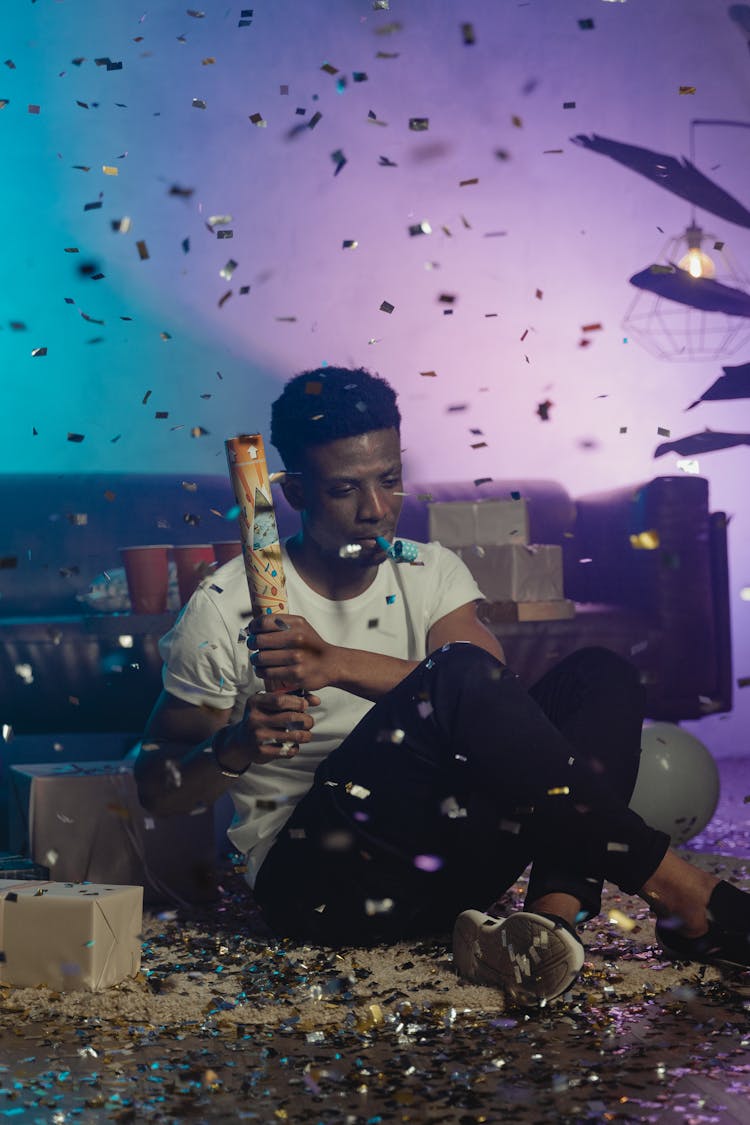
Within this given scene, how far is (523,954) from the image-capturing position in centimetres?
122

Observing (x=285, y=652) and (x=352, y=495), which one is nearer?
(x=285, y=652)

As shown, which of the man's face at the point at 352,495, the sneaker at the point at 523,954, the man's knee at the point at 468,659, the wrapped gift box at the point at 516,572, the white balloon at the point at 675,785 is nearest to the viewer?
the sneaker at the point at 523,954

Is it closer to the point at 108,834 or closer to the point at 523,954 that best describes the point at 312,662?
the point at 523,954

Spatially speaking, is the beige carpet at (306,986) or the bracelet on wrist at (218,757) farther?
the bracelet on wrist at (218,757)

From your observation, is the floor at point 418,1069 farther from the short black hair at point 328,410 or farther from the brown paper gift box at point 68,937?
the short black hair at point 328,410

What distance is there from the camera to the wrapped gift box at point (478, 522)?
3.02m

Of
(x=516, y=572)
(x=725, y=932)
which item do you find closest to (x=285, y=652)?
(x=725, y=932)

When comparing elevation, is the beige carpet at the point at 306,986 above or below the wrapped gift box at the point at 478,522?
below

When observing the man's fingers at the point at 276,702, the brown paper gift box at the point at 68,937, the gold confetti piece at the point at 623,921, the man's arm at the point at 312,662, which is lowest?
the gold confetti piece at the point at 623,921

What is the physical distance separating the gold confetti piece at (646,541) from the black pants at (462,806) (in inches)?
66.9

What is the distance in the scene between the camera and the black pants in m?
1.26

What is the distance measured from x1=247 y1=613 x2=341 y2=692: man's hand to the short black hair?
0.33 m

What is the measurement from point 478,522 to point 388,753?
174cm

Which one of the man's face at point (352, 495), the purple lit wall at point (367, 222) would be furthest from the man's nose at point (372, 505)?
the purple lit wall at point (367, 222)
